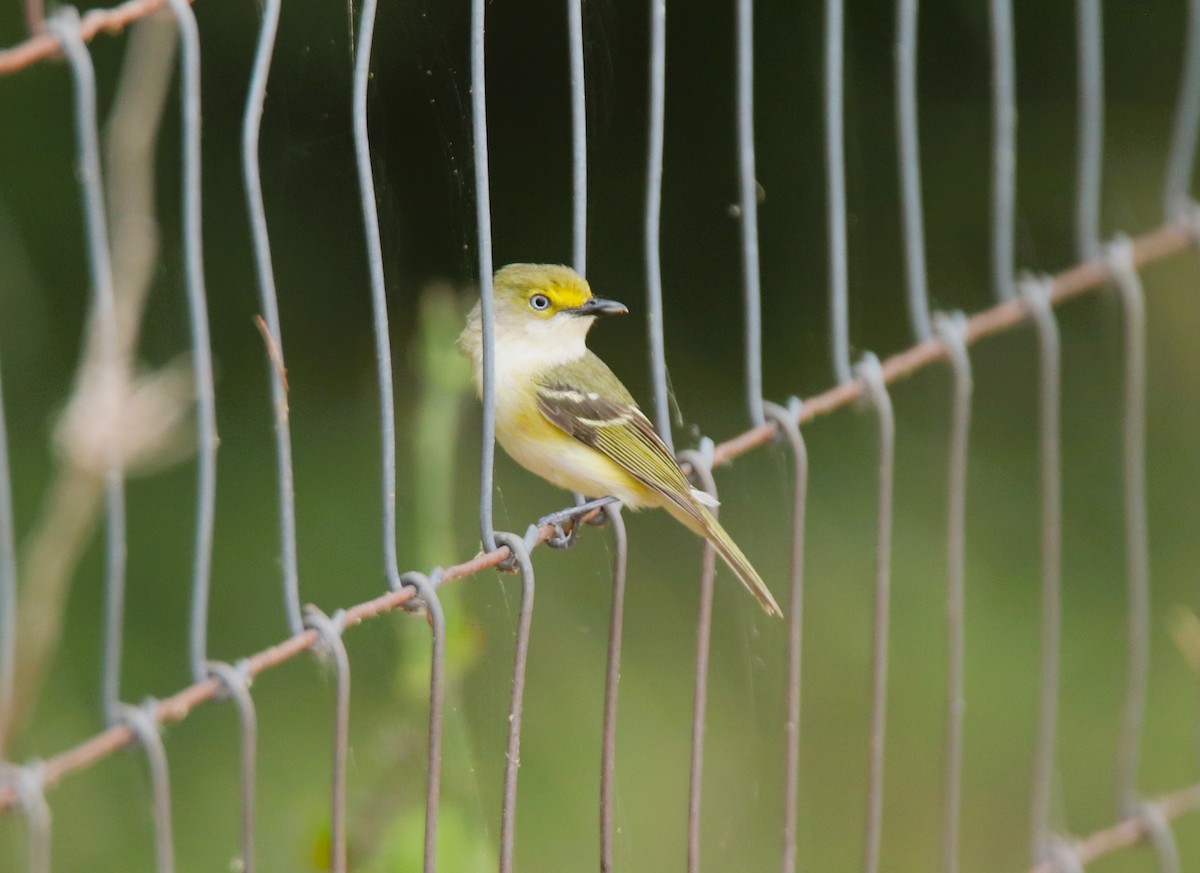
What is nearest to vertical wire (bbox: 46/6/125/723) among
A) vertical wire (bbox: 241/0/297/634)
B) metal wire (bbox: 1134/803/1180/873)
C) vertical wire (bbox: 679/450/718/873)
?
vertical wire (bbox: 241/0/297/634)

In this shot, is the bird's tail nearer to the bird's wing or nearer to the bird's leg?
the bird's wing

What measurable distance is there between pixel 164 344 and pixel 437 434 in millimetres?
787

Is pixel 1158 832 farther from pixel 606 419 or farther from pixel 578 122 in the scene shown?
pixel 578 122

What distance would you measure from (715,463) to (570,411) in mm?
549

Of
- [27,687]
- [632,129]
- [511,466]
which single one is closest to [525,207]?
[632,129]

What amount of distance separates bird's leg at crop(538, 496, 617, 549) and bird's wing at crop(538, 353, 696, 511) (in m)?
0.20

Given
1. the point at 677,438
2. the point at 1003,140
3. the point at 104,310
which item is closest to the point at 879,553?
the point at 677,438

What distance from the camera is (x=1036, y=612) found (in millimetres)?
3322

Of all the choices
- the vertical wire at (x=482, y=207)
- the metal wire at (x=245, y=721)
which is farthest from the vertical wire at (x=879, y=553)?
the metal wire at (x=245, y=721)

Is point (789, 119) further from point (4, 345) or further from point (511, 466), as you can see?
point (4, 345)

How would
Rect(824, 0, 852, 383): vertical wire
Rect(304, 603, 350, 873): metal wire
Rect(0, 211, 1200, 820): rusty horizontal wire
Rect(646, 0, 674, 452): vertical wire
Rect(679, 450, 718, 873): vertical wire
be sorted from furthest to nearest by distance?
1. Rect(824, 0, 852, 383): vertical wire
2. Rect(679, 450, 718, 873): vertical wire
3. Rect(646, 0, 674, 452): vertical wire
4. Rect(304, 603, 350, 873): metal wire
5. Rect(0, 211, 1200, 820): rusty horizontal wire

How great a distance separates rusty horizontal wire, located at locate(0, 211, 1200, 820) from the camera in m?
1.03

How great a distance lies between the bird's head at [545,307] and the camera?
2105 mm

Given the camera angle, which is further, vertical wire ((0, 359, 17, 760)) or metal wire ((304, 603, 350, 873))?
metal wire ((304, 603, 350, 873))
